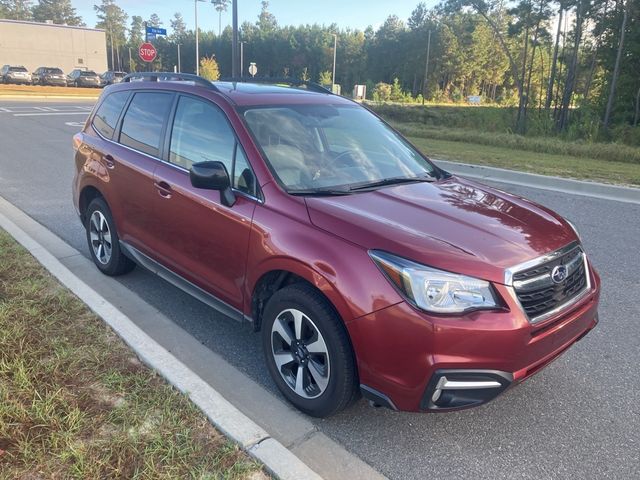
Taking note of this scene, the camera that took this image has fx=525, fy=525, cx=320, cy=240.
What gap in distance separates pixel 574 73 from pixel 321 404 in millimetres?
26570

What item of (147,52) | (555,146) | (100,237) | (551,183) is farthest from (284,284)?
(147,52)

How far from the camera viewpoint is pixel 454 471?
2.65 metres

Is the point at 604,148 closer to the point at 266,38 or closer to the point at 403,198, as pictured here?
the point at 403,198

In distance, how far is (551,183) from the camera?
993 cm

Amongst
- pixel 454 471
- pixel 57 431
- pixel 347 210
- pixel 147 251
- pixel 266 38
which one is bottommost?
pixel 454 471

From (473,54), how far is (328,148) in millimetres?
85035

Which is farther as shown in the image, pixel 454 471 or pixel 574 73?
pixel 574 73

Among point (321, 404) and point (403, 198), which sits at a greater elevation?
point (403, 198)

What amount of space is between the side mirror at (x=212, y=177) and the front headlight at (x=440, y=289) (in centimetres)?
131

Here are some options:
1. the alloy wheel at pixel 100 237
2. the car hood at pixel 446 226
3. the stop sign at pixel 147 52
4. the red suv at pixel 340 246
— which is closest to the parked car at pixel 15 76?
the stop sign at pixel 147 52

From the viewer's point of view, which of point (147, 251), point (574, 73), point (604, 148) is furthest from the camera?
point (574, 73)

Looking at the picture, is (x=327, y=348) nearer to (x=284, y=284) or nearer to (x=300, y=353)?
(x=300, y=353)

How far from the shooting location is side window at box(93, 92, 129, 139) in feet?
15.9

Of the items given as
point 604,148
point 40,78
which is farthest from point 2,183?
point 40,78
